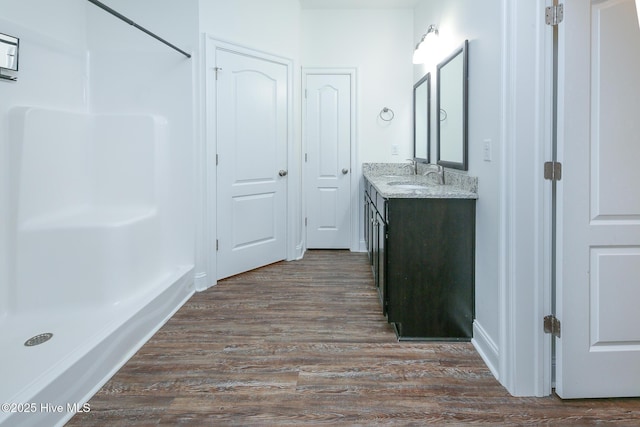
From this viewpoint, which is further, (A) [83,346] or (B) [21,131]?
(B) [21,131]

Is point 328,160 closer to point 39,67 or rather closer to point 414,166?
point 414,166

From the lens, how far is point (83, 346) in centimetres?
194

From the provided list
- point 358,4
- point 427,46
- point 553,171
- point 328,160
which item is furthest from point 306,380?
point 358,4

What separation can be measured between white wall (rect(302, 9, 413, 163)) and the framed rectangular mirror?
298 cm

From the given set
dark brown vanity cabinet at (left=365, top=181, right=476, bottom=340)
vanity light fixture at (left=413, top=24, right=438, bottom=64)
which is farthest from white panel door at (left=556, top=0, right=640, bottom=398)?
vanity light fixture at (left=413, top=24, right=438, bottom=64)

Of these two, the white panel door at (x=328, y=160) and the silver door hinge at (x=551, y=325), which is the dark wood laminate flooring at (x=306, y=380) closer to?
the silver door hinge at (x=551, y=325)

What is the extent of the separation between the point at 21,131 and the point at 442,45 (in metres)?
2.90

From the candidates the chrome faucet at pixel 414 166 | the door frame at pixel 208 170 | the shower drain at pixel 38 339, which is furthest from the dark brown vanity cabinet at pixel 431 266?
the chrome faucet at pixel 414 166

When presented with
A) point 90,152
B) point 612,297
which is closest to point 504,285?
point 612,297

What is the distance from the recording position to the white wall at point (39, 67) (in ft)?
7.91

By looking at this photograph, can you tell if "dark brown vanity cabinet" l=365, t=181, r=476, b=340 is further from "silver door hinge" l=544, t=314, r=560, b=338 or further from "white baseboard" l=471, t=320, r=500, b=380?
"silver door hinge" l=544, t=314, r=560, b=338

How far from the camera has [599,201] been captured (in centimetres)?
180

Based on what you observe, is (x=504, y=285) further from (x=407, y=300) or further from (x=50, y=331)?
(x=50, y=331)

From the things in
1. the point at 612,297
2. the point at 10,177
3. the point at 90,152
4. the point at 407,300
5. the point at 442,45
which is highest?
the point at 442,45
